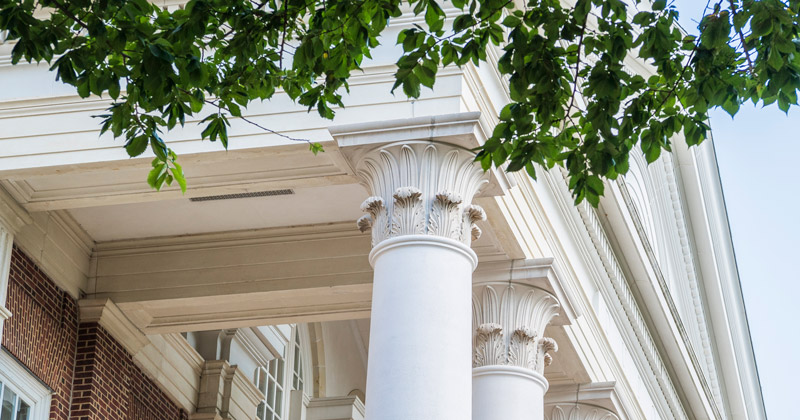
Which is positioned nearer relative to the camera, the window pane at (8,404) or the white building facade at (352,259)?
the white building facade at (352,259)

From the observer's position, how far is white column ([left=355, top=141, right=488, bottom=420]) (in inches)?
354

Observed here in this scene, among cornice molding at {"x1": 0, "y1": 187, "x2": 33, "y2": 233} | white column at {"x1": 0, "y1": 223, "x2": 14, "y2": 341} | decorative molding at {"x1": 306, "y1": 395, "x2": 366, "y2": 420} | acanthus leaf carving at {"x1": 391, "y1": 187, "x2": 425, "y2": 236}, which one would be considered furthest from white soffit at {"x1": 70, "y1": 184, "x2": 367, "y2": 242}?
decorative molding at {"x1": 306, "y1": 395, "x2": 366, "y2": 420}

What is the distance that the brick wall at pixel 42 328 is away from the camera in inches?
487

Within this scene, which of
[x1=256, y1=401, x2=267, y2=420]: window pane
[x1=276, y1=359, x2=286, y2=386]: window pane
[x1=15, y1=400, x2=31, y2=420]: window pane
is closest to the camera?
[x1=15, y1=400, x2=31, y2=420]: window pane

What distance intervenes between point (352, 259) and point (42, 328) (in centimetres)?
311

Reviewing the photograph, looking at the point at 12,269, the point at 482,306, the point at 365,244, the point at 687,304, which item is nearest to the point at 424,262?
the point at 482,306

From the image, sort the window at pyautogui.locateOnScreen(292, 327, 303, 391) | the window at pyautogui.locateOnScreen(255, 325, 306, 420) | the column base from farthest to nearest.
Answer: the window at pyautogui.locateOnScreen(292, 327, 303, 391), the window at pyautogui.locateOnScreen(255, 325, 306, 420), the column base

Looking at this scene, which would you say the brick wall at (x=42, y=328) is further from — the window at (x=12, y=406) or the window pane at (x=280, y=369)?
the window pane at (x=280, y=369)

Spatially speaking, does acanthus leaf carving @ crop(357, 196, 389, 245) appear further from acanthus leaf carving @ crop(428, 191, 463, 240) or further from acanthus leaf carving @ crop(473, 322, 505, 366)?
acanthus leaf carving @ crop(473, 322, 505, 366)

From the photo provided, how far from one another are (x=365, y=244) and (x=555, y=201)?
2.05 metres

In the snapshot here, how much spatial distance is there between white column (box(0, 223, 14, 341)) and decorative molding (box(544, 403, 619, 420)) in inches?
227

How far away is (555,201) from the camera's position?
13.6m

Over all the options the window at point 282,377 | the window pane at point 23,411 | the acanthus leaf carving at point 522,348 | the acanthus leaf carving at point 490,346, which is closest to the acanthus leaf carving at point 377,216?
the acanthus leaf carving at point 490,346

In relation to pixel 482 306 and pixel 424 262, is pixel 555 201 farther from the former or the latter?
pixel 424 262
